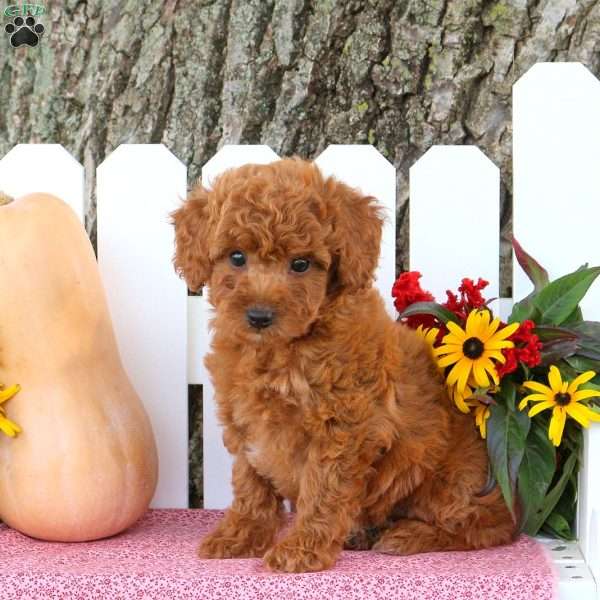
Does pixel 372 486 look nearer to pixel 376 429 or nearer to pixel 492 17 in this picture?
pixel 376 429

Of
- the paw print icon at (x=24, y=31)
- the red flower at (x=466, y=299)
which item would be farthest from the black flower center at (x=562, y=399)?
the paw print icon at (x=24, y=31)

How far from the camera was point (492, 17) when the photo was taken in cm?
407

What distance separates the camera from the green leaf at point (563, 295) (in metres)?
3.19

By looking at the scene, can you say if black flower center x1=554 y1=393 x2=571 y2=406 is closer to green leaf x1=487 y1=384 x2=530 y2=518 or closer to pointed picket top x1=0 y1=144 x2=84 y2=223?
green leaf x1=487 y1=384 x2=530 y2=518

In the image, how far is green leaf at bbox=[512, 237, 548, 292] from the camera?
3.33 m

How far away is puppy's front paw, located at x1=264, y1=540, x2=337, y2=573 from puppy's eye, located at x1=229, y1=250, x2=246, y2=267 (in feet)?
2.45

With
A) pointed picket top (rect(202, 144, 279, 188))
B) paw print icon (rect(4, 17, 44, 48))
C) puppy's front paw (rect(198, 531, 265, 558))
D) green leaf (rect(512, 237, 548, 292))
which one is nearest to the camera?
puppy's front paw (rect(198, 531, 265, 558))

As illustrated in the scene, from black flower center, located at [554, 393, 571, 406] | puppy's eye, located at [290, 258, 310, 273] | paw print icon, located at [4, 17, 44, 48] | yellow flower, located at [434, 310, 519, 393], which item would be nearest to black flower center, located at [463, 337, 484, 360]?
yellow flower, located at [434, 310, 519, 393]

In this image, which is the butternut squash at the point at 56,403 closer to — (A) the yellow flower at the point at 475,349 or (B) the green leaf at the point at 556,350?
(A) the yellow flower at the point at 475,349

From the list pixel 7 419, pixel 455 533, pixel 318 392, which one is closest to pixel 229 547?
pixel 318 392

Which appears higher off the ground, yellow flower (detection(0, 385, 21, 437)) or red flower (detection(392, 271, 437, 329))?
red flower (detection(392, 271, 437, 329))

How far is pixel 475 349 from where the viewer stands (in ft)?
10.1

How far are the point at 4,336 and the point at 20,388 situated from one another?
0.54 feet

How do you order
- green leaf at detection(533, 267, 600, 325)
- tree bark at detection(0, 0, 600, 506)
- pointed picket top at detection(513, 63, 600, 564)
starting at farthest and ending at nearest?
1. tree bark at detection(0, 0, 600, 506)
2. pointed picket top at detection(513, 63, 600, 564)
3. green leaf at detection(533, 267, 600, 325)
